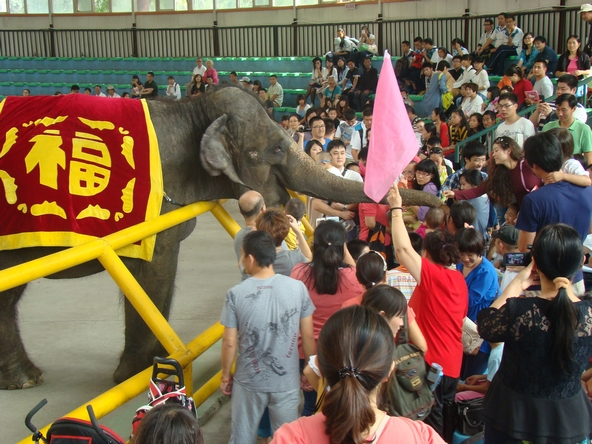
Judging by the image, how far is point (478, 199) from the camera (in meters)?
5.69

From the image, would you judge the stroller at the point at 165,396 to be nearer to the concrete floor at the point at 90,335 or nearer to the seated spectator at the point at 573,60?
the concrete floor at the point at 90,335

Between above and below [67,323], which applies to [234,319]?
above

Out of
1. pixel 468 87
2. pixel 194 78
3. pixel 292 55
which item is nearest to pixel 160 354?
pixel 468 87

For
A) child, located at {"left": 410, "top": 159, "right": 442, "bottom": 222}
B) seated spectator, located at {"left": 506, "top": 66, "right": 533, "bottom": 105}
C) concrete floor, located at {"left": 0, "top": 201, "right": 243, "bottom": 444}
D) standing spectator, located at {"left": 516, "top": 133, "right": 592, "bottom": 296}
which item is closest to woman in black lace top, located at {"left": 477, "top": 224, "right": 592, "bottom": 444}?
standing spectator, located at {"left": 516, "top": 133, "right": 592, "bottom": 296}

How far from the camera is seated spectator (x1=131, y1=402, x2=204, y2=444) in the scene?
70.7 inches

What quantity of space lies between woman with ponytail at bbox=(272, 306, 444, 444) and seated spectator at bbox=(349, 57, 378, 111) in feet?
41.9

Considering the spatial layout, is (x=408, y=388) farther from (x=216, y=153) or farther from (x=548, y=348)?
(x=216, y=153)

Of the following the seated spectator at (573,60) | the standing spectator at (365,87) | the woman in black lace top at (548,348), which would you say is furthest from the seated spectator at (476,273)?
the standing spectator at (365,87)

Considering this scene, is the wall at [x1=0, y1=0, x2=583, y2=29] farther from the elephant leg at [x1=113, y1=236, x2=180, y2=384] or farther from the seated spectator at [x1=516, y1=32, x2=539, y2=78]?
the elephant leg at [x1=113, y1=236, x2=180, y2=384]

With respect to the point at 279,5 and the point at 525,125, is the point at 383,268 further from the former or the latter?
the point at 279,5

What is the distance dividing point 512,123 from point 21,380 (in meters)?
4.98

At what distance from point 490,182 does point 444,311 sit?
7.86ft

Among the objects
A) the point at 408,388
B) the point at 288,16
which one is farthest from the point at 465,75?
the point at 288,16

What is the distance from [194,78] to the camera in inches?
678
